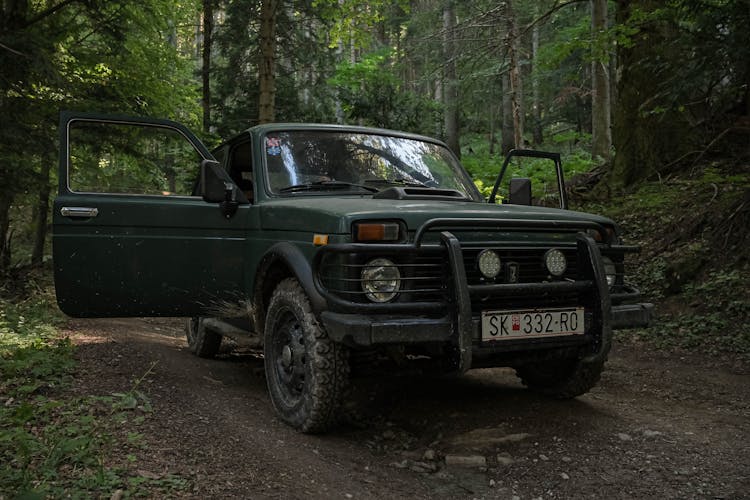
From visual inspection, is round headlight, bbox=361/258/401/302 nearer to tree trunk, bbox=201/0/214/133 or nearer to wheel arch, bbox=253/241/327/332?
wheel arch, bbox=253/241/327/332

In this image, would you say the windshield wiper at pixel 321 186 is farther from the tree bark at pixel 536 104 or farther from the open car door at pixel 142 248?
the tree bark at pixel 536 104

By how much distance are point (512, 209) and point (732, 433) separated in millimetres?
1908

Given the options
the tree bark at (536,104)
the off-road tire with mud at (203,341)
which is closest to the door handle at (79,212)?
the off-road tire with mud at (203,341)

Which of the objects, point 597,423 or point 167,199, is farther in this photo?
point 167,199

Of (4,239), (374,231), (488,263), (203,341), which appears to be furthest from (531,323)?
(4,239)

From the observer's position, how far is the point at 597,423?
3994 mm

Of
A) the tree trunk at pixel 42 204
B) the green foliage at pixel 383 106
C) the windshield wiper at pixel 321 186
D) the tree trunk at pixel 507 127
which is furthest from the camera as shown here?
the tree trunk at pixel 507 127

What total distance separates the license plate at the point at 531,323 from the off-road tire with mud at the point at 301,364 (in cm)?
87

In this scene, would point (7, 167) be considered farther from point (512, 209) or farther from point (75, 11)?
point (512, 209)

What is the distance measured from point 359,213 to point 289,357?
3.69ft

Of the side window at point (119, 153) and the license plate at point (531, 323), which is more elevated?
the side window at point (119, 153)

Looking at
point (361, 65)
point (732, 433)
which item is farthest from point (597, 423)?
point (361, 65)

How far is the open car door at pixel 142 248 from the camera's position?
4414 millimetres

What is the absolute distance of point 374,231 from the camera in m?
3.50
